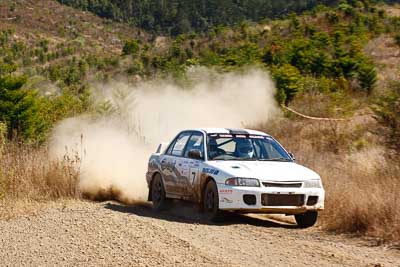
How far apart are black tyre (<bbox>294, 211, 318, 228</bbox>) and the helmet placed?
4.28 feet

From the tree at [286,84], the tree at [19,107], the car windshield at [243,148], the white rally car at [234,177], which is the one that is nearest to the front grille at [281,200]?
the white rally car at [234,177]

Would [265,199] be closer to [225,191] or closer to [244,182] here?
[244,182]

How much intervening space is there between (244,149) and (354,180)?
2040 millimetres

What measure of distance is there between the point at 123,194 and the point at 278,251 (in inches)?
247

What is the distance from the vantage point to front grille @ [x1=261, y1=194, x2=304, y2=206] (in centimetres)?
1053

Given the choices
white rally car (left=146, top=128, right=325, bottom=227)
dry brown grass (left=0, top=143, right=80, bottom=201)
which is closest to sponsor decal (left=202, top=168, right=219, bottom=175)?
white rally car (left=146, top=128, right=325, bottom=227)

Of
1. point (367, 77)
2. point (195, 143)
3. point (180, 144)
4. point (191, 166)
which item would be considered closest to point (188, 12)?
point (367, 77)

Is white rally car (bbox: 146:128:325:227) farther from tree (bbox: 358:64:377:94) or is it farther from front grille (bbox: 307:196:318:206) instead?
tree (bbox: 358:64:377:94)

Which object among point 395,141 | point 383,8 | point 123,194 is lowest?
point 123,194

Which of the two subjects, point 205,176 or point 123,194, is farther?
point 123,194

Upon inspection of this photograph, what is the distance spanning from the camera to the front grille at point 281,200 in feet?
34.6

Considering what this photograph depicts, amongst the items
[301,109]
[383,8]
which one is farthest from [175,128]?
[383,8]

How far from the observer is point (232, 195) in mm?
10539

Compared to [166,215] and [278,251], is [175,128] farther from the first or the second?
[278,251]
